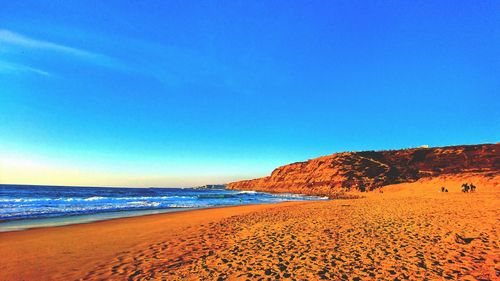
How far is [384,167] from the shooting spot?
84.0 m

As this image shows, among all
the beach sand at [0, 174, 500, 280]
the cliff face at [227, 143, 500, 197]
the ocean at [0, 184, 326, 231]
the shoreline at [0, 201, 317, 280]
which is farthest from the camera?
the cliff face at [227, 143, 500, 197]

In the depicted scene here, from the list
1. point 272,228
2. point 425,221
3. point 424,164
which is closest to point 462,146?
point 424,164

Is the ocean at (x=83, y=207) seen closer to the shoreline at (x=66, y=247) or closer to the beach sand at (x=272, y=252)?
the shoreline at (x=66, y=247)

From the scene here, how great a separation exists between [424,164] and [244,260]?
87.9 meters

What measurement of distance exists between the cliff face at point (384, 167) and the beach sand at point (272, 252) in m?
48.7

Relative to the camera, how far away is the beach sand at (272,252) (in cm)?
750

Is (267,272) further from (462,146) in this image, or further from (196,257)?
(462,146)

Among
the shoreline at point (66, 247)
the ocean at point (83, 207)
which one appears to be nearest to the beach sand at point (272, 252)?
the shoreline at point (66, 247)

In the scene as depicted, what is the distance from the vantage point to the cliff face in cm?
6731

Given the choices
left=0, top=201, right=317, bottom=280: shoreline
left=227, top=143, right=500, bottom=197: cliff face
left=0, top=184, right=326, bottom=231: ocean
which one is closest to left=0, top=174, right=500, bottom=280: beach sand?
left=0, top=201, right=317, bottom=280: shoreline

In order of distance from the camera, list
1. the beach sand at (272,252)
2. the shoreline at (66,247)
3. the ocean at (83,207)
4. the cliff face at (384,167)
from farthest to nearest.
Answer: the cliff face at (384,167) → the ocean at (83,207) → the shoreline at (66,247) → the beach sand at (272,252)

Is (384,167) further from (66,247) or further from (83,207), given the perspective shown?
(66,247)

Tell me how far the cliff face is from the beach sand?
160ft

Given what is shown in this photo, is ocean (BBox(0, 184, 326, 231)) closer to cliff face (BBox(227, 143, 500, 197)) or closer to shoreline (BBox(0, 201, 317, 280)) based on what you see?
shoreline (BBox(0, 201, 317, 280))
